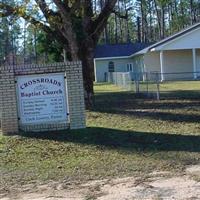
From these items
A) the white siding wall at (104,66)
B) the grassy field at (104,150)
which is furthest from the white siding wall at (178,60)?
the grassy field at (104,150)

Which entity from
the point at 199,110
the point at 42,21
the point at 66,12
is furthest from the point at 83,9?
the point at 199,110

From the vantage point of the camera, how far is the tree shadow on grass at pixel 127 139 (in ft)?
34.6

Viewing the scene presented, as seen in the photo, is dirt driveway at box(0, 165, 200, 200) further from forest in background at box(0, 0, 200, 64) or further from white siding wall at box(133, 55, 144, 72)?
forest in background at box(0, 0, 200, 64)

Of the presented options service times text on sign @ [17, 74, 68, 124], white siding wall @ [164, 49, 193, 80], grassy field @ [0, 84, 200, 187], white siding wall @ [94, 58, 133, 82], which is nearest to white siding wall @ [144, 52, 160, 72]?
white siding wall @ [164, 49, 193, 80]

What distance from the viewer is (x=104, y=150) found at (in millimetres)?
10555

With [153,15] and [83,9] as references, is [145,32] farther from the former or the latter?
[83,9]

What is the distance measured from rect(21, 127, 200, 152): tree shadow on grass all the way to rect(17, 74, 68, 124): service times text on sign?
0.48 m

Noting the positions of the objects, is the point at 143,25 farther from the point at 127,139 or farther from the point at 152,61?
the point at 127,139

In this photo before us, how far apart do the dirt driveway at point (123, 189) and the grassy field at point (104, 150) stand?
378 millimetres

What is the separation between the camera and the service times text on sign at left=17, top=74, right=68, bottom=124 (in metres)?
13.0

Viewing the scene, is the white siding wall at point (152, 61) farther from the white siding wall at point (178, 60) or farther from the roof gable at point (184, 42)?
the roof gable at point (184, 42)

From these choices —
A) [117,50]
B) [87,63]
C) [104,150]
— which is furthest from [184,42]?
[104,150]

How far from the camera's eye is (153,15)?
334 feet

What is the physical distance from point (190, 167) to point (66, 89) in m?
5.17
